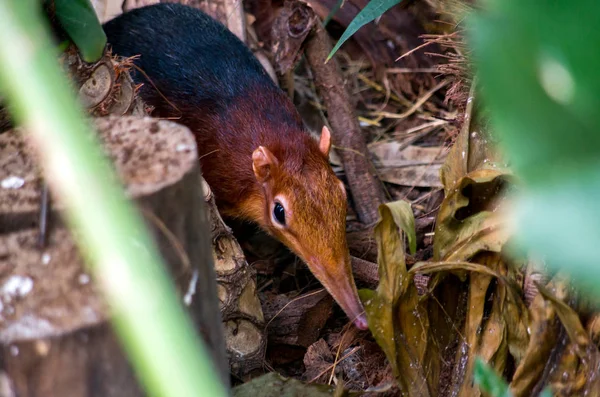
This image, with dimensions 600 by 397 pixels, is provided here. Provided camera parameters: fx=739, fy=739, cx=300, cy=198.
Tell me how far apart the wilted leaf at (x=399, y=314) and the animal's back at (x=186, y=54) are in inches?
69.6

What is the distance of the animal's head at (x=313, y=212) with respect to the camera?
10.5 feet

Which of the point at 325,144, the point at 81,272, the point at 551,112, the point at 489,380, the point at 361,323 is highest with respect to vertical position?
the point at 551,112

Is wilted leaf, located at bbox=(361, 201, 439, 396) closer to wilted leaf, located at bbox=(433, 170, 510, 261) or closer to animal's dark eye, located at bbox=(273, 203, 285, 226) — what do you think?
wilted leaf, located at bbox=(433, 170, 510, 261)

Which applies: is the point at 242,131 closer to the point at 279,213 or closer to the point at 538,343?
the point at 279,213

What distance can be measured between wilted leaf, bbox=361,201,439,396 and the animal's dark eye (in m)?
0.94

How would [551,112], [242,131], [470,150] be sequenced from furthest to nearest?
1. [242,131]
2. [470,150]
3. [551,112]

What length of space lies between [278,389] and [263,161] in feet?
4.03

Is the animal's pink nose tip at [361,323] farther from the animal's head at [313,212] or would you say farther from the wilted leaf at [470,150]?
the wilted leaf at [470,150]

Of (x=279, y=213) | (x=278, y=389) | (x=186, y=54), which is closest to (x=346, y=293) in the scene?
(x=279, y=213)

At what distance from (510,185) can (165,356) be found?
2249mm

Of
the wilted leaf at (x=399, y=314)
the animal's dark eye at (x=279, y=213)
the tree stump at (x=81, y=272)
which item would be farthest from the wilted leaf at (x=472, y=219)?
the tree stump at (x=81, y=272)

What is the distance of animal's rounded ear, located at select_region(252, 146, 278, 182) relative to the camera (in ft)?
11.4

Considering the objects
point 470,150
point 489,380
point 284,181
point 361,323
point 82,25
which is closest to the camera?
point 489,380

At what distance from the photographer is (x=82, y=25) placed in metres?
2.46
